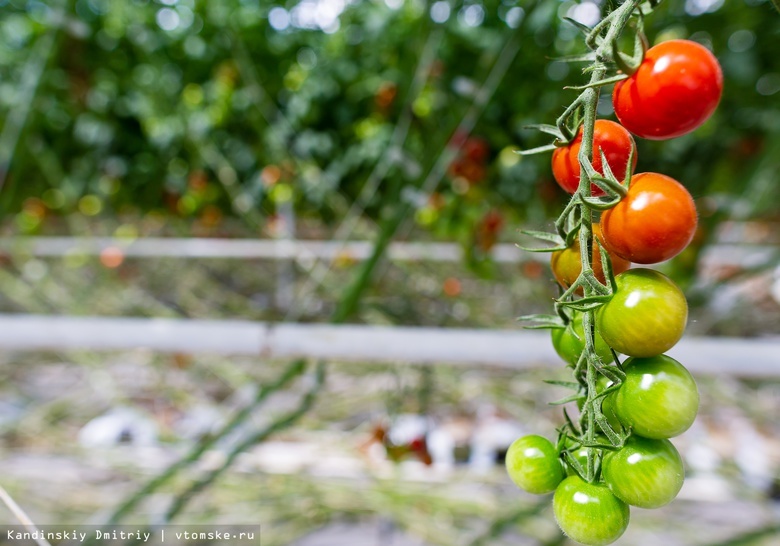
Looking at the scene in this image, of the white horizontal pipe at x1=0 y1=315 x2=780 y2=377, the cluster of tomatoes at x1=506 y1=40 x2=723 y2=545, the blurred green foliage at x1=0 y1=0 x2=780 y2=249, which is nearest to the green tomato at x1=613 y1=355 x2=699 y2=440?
the cluster of tomatoes at x1=506 y1=40 x2=723 y2=545

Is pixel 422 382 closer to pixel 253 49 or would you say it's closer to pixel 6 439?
pixel 6 439

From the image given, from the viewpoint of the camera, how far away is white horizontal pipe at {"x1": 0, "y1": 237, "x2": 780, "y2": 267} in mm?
1362

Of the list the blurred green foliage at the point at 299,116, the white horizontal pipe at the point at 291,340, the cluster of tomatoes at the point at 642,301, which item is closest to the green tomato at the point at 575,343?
the cluster of tomatoes at the point at 642,301

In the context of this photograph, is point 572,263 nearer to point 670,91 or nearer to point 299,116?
point 670,91

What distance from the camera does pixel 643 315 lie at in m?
0.17

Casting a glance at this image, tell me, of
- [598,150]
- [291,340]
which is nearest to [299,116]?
[291,340]

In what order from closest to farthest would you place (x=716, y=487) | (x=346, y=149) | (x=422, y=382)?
(x=422, y=382)
(x=716, y=487)
(x=346, y=149)

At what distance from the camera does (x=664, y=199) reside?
17 cm

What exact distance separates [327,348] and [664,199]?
373mm

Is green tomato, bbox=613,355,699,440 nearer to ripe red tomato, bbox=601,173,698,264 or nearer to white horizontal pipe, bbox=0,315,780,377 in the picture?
ripe red tomato, bbox=601,173,698,264

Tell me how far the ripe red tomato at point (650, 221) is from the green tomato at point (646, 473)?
64 millimetres

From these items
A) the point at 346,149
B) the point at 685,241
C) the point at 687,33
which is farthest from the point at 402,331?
the point at 346,149

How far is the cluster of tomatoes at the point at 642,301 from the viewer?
0.17m

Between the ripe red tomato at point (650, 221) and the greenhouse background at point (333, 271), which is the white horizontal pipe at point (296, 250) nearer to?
the greenhouse background at point (333, 271)
